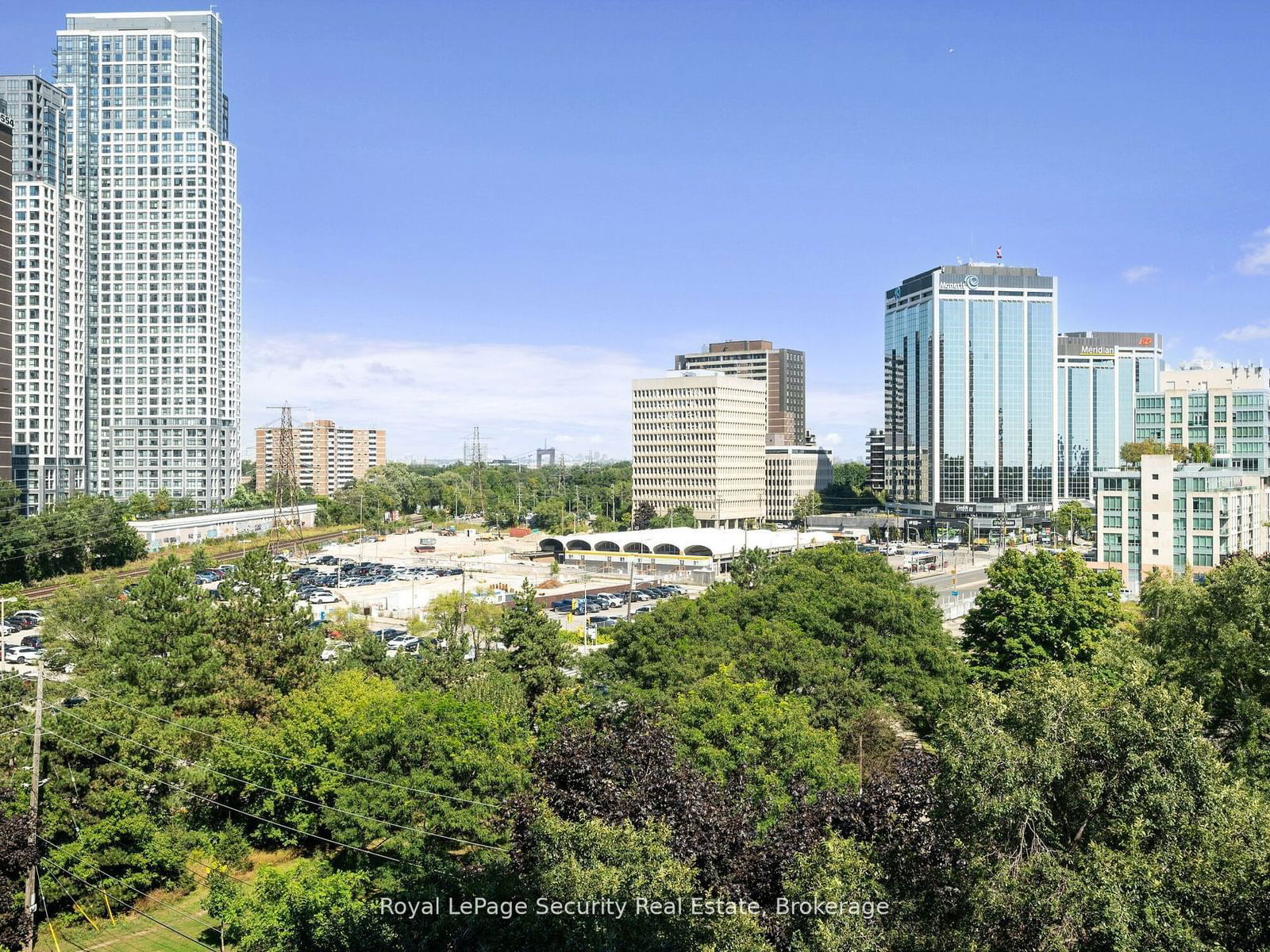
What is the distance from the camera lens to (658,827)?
43.3ft

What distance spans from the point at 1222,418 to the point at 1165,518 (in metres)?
35.2

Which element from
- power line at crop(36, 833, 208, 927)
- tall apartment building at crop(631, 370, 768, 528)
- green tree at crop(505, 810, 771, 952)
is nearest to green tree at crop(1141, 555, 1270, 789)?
green tree at crop(505, 810, 771, 952)

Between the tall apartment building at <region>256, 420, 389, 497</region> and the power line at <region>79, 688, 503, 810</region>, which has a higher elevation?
the tall apartment building at <region>256, 420, 389, 497</region>

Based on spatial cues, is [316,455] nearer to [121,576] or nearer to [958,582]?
[121,576]

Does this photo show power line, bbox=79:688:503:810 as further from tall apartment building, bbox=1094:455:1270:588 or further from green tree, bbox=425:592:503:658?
tall apartment building, bbox=1094:455:1270:588

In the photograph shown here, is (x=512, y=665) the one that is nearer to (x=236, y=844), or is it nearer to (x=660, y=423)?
(x=236, y=844)

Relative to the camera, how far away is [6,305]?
230 ft

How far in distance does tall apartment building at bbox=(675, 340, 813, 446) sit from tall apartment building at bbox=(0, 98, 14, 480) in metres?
118

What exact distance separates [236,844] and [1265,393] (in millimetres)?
93790

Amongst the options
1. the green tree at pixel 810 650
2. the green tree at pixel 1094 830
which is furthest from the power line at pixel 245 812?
the green tree at pixel 1094 830

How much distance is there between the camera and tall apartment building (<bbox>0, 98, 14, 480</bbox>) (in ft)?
224

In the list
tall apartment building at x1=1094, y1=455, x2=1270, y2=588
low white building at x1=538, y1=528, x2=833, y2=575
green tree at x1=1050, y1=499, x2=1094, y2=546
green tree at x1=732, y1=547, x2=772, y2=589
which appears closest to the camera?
green tree at x1=732, y1=547, x2=772, y2=589

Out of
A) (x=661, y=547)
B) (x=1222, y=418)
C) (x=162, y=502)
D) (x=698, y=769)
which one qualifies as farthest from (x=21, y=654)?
(x=1222, y=418)

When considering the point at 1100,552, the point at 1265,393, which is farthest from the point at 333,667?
the point at 1265,393
